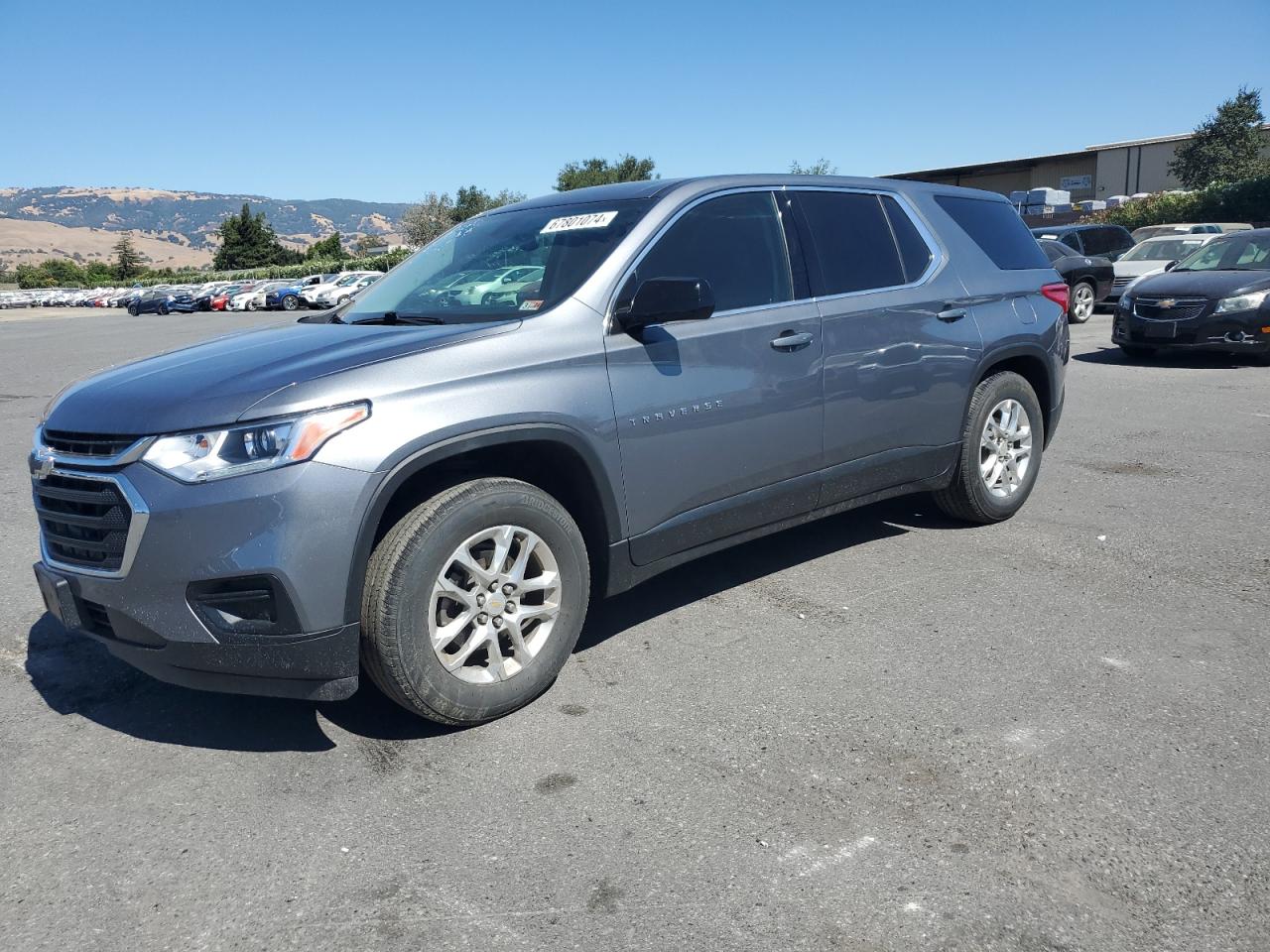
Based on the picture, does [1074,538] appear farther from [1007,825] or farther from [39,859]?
[39,859]

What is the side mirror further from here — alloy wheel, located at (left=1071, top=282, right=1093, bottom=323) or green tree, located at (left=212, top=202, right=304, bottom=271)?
green tree, located at (left=212, top=202, right=304, bottom=271)

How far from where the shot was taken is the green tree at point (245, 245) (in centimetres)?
10231

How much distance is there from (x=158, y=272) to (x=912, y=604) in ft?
386

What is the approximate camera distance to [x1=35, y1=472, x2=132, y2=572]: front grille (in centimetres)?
321

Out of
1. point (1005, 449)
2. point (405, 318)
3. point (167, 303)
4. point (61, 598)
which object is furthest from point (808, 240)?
point (167, 303)

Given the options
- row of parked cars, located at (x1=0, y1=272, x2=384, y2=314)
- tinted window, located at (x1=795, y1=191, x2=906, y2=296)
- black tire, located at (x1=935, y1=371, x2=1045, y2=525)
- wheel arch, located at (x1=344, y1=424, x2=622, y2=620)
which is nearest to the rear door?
tinted window, located at (x1=795, y1=191, x2=906, y2=296)

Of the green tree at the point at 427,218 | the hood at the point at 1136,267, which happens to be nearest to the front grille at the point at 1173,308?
the hood at the point at 1136,267

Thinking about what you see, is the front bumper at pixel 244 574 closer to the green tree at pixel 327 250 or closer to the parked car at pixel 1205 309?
the parked car at pixel 1205 309

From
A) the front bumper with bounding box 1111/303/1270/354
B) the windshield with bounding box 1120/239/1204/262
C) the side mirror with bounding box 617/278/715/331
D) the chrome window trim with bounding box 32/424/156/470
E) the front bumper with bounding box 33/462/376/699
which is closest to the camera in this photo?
the front bumper with bounding box 33/462/376/699

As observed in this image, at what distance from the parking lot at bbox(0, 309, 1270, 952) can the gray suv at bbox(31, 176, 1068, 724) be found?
373 mm

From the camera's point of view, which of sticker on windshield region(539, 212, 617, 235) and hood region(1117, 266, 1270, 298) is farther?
hood region(1117, 266, 1270, 298)

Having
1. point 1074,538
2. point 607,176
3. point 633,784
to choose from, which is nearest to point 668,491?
point 633,784

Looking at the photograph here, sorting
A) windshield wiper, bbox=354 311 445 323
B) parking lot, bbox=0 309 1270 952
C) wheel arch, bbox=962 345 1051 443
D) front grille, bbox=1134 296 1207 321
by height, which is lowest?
parking lot, bbox=0 309 1270 952

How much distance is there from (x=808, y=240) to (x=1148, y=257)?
1741cm
